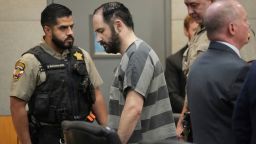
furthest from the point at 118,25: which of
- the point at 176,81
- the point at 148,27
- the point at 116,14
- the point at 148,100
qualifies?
the point at 148,27

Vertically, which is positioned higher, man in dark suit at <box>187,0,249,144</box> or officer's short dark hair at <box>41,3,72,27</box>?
officer's short dark hair at <box>41,3,72,27</box>

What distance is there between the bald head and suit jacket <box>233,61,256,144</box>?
440mm

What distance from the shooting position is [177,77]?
5.02m

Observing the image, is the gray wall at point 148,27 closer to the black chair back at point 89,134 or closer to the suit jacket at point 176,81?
the suit jacket at point 176,81

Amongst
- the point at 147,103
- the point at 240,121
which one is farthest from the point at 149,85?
the point at 240,121

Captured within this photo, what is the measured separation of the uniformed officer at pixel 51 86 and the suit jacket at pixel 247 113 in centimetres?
187

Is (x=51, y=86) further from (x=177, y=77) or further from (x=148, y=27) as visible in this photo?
(x=148, y=27)

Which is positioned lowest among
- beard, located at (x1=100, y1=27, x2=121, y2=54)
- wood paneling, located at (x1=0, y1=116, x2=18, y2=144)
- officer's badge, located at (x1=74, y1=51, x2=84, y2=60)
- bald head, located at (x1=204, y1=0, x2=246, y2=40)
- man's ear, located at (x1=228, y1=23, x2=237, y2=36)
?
wood paneling, located at (x1=0, y1=116, x2=18, y2=144)

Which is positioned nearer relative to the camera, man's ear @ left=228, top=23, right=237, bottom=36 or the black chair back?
the black chair back

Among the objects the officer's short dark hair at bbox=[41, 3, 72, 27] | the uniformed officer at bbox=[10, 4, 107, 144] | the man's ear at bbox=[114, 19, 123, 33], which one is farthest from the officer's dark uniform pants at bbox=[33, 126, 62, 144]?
the man's ear at bbox=[114, 19, 123, 33]

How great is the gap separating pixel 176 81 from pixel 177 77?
40mm

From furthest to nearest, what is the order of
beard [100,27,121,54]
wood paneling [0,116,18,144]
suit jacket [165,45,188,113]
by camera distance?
wood paneling [0,116,18,144] < suit jacket [165,45,188,113] < beard [100,27,121,54]

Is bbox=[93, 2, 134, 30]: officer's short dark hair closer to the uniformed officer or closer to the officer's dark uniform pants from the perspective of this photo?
the uniformed officer

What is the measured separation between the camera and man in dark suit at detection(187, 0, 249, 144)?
2.68 meters
